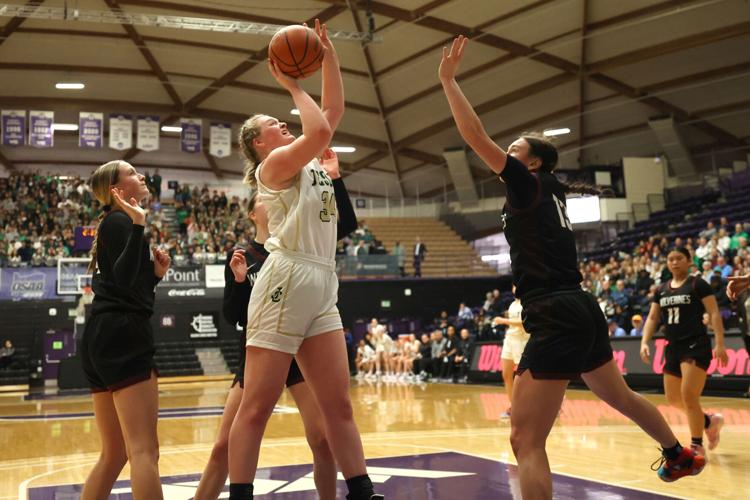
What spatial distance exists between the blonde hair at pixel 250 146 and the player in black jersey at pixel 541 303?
0.91 metres

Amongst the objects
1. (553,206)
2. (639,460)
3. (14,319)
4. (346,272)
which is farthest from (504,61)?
(553,206)

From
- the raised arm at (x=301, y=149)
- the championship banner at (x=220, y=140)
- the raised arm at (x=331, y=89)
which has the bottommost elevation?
the raised arm at (x=301, y=149)

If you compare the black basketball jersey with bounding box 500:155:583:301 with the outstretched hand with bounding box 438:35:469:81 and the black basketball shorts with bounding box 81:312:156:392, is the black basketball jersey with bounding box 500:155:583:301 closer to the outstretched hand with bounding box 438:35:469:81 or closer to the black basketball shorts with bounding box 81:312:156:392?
the outstretched hand with bounding box 438:35:469:81

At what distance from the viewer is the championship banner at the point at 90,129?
25.8 meters

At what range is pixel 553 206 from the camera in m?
3.69

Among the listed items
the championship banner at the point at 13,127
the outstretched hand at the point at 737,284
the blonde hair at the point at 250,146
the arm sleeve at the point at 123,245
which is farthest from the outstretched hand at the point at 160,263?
the championship banner at the point at 13,127

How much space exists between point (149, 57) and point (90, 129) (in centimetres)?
341

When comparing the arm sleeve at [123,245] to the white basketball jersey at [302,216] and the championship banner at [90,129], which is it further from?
the championship banner at [90,129]

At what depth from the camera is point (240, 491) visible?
328cm

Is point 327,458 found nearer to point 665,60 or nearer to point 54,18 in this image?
point 54,18

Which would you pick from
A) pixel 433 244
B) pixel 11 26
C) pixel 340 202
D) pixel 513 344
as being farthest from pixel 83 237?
pixel 340 202

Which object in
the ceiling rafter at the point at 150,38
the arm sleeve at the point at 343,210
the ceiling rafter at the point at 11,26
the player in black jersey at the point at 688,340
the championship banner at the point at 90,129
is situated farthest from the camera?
the championship banner at the point at 90,129

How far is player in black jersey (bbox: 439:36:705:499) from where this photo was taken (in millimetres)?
3451

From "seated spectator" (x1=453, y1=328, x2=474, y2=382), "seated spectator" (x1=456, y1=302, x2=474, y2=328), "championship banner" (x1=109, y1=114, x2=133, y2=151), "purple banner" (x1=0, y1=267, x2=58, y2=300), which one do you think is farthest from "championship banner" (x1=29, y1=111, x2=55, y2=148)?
"seated spectator" (x1=453, y1=328, x2=474, y2=382)
